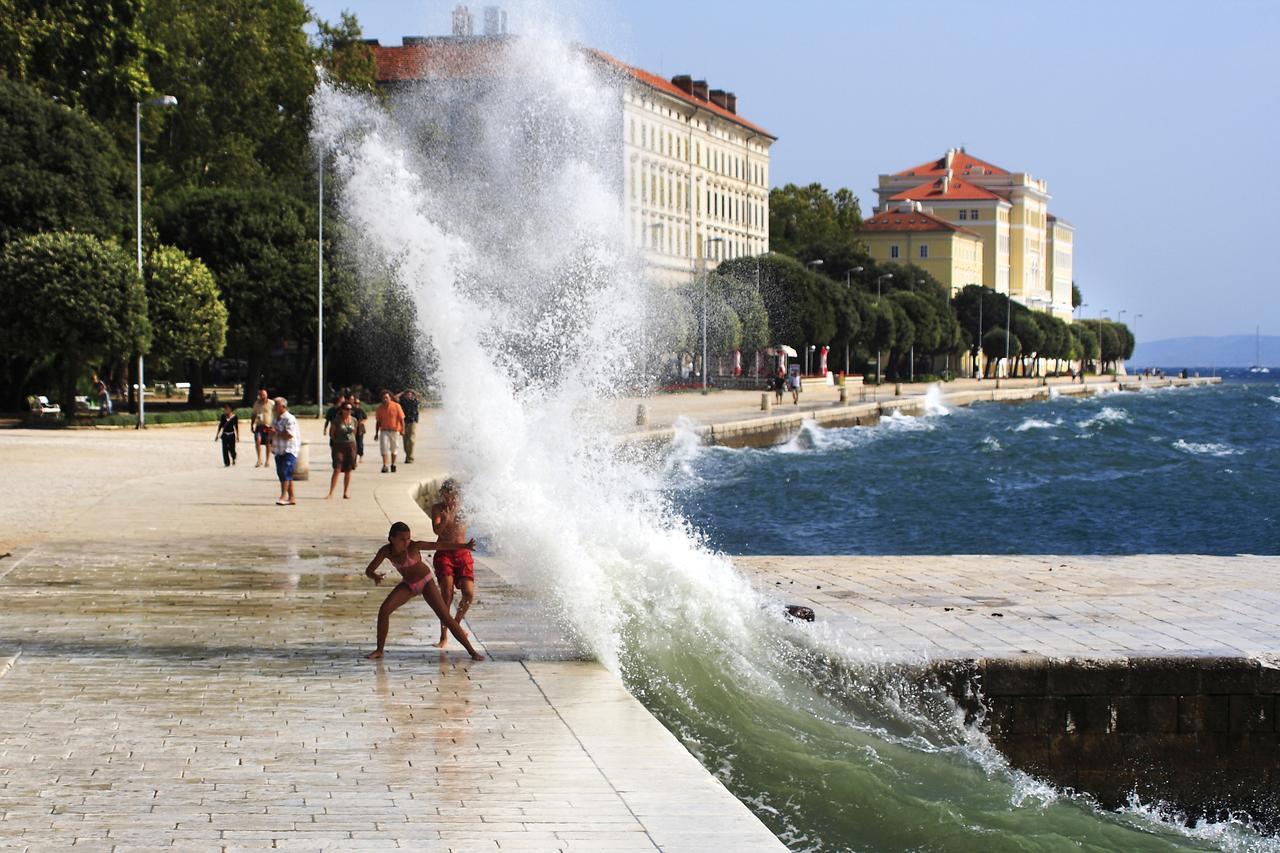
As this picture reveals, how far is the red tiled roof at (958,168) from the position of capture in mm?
189750

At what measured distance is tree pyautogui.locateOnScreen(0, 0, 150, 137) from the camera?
170 feet

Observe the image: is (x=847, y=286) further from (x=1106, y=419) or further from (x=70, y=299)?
(x=70, y=299)

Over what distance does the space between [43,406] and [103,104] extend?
1117 centimetres

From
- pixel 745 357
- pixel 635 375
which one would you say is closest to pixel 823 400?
pixel 635 375

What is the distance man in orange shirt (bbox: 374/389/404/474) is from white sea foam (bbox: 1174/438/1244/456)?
31218 mm

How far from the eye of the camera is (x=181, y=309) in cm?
4894

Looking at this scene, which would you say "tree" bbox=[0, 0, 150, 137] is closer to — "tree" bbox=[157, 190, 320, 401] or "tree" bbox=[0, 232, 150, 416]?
"tree" bbox=[157, 190, 320, 401]

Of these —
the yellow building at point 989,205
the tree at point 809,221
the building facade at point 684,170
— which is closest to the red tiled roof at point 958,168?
the yellow building at point 989,205

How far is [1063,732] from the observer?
35.5 feet

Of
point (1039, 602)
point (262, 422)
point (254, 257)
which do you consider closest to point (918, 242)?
point (254, 257)

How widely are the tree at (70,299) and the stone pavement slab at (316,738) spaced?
3278 cm

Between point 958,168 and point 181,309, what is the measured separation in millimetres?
159327

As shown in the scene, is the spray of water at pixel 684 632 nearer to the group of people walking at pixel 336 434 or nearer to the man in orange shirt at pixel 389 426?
the group of people walking at pixel 336 434

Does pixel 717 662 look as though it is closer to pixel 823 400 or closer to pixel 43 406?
pixel 43 406
